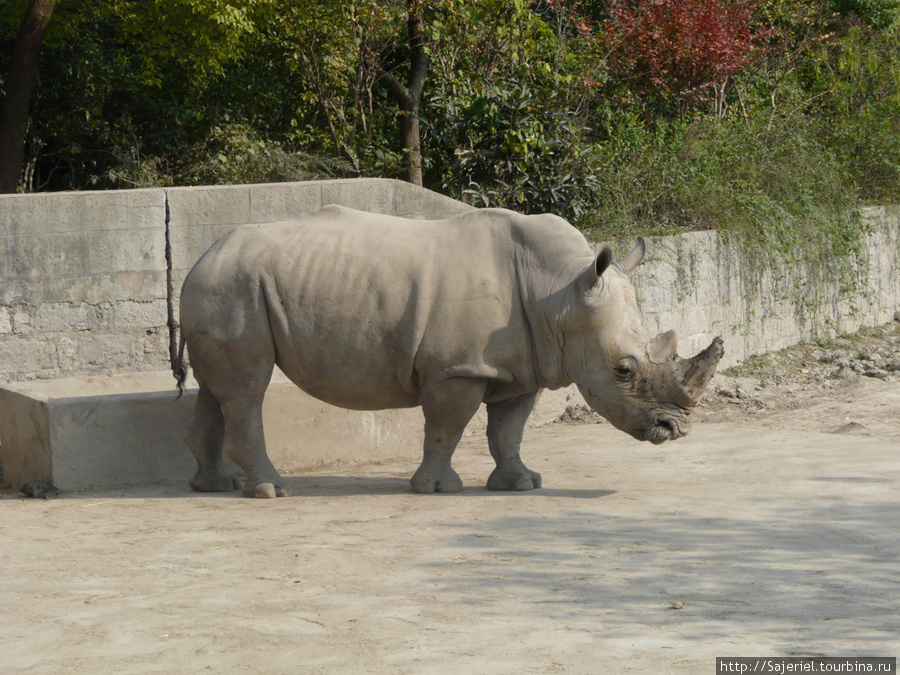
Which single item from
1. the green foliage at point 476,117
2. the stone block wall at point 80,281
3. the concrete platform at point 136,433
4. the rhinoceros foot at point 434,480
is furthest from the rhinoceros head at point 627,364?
the green foliage at point 476,117

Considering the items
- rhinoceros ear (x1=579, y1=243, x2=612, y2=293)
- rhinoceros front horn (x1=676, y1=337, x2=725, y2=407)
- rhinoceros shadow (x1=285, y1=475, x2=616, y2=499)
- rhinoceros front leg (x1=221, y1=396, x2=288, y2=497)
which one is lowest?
rhinoceros shadow (x1=285, y1=475, x2=616, y2=499)

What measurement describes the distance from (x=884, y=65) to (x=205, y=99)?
10105mm

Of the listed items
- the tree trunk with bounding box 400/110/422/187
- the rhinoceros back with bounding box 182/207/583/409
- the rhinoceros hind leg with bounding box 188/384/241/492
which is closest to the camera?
the rhinoceros back with bounding box 182/207/583/409

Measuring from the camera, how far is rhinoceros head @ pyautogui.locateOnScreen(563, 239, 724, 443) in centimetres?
667

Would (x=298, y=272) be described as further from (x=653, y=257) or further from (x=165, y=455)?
(x=653, y=257)

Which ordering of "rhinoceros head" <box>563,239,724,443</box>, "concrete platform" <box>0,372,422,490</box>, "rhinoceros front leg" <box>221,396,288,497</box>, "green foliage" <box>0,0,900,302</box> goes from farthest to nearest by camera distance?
"green foliage" <box>0,0,900,302</box>, "concrete platform" <box>0,372,422,490</box>, "rhinoceros front leg" <box>221,396,288,497</box>, "rhinoceros head" <box>563,239,724,443</box>

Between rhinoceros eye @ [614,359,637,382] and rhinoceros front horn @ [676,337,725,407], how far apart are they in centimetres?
26

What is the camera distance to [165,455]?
772cm

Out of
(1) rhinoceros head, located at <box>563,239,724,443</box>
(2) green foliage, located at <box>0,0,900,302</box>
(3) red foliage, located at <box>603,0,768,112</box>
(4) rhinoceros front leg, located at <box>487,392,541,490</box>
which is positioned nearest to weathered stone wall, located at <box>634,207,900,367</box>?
(2) green foliage, located at <box>0,0,900,302</box>

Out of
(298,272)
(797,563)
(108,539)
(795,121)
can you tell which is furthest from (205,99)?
(797,563)

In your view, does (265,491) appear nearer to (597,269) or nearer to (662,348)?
(597,269)

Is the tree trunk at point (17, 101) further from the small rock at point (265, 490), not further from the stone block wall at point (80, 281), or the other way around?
the small rock at point (265, 490)

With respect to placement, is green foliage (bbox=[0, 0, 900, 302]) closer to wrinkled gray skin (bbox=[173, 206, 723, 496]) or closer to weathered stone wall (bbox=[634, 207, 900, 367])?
weathered stone wall (bbox=[634, 207, 900, 367])

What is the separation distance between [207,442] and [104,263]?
93.0 inches
